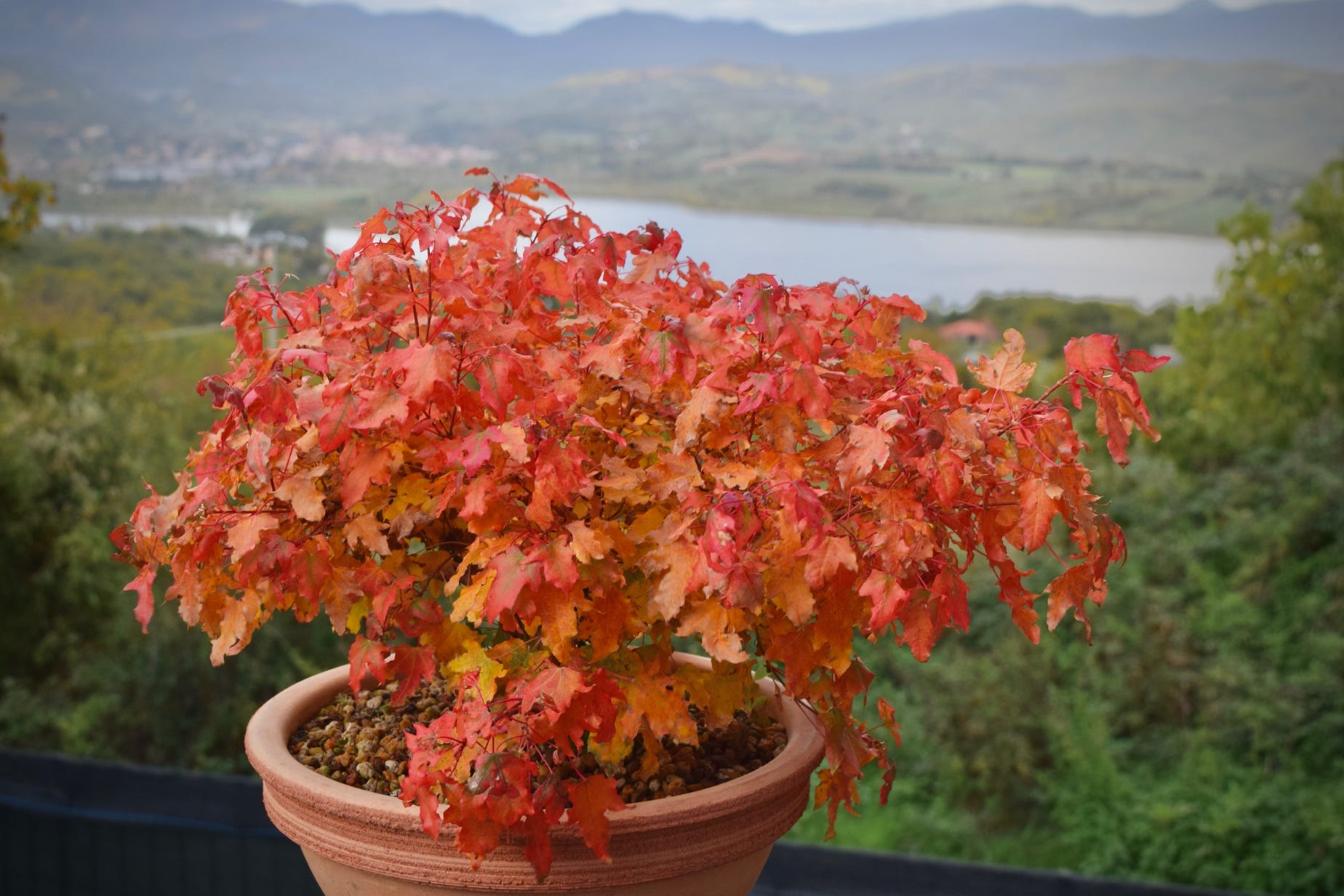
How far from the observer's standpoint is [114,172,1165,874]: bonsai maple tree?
716 millimetres

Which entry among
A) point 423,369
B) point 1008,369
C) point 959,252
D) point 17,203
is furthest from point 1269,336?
point 17,203

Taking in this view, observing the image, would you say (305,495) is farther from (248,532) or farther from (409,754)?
(409,754)

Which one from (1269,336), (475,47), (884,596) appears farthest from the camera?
(475,47)

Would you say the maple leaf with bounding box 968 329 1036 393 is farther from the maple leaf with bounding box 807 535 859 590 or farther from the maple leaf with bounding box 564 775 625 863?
the maple leaf with bounding box 564 775 625 863

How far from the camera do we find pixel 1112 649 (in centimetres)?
331

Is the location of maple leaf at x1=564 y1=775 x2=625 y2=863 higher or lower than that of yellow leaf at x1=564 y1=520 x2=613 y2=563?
lower

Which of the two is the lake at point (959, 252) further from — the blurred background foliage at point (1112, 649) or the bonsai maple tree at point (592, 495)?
the bonsai maple tree at point (592, 495)

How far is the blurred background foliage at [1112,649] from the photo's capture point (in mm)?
2943

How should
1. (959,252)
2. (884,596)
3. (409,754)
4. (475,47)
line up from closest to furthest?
(884,596) < (409,754) < (959,252) < (475,47)

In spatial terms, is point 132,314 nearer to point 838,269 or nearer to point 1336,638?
point 838,269

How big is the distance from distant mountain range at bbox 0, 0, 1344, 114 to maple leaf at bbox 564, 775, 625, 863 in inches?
208

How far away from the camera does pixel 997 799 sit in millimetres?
3145

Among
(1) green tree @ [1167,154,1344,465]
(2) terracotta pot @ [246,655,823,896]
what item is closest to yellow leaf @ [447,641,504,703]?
(2) terracotta pot @ [246,655,823,896]

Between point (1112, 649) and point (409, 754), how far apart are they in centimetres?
289
